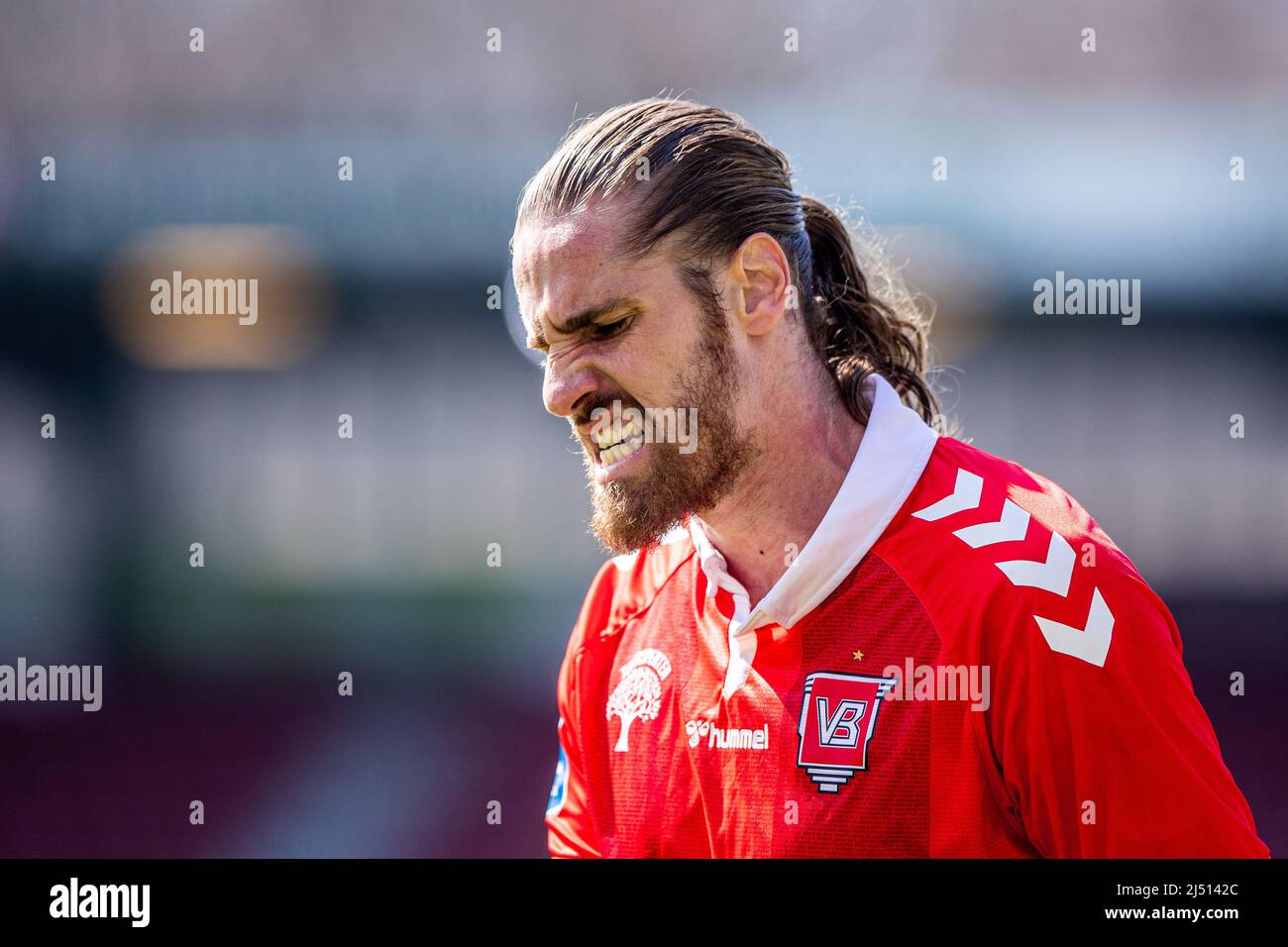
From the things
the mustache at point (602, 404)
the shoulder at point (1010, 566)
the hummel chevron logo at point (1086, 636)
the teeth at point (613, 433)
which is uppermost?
the mustache at point (602, 404)

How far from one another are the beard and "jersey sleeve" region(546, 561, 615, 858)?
27 centimetres

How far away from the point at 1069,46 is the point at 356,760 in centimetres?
422

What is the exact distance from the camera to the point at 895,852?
1.48 m

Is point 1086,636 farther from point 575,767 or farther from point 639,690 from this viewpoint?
point 575,767

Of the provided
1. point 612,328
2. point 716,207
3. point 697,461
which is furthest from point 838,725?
point 716,207

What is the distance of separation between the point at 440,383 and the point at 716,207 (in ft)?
8.73

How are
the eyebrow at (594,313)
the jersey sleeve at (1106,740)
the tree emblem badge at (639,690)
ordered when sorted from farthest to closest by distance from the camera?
the tree emblem badge at (639,690) < the eyebrow at (594,313) < the jersey sleeve at (1106,740)

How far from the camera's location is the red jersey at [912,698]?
4.46 ft

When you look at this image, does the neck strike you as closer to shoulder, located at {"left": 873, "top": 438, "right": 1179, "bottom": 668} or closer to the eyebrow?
shoulder, located at {"left": 873, "top": 438, "right": 1179, "bottom": 668}

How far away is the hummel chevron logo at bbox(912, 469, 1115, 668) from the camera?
54.3 inches

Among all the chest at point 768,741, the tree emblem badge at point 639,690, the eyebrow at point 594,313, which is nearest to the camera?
the chest at point 768,741

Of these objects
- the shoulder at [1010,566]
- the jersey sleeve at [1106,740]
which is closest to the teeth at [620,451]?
the shoulder at [1010,566]

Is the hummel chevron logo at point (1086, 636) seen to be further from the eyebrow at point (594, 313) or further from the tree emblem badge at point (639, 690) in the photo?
the eyebrow at point (594, 313)
